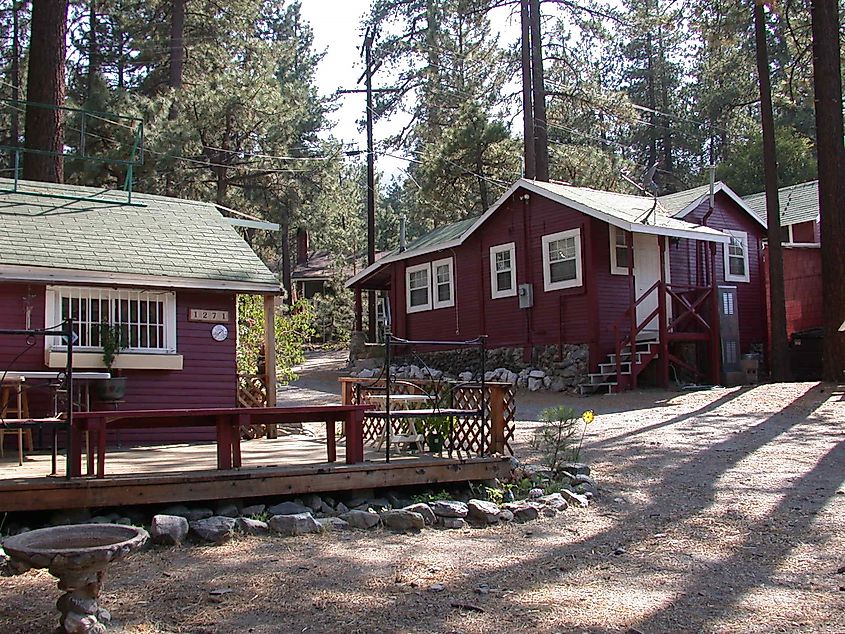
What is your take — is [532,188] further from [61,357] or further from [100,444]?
[100,444]

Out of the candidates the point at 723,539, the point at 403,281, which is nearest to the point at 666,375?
the point at 403,281

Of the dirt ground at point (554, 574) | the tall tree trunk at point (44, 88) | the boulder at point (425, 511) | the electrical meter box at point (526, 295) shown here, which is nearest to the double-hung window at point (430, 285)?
the electrical meter box at point (526, 295)

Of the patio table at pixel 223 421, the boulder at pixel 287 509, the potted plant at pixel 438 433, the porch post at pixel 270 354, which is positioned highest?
the porch post at pixel 270 354

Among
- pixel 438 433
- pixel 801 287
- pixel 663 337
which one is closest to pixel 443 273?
pixel 663 337

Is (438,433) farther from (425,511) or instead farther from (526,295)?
(526,295)

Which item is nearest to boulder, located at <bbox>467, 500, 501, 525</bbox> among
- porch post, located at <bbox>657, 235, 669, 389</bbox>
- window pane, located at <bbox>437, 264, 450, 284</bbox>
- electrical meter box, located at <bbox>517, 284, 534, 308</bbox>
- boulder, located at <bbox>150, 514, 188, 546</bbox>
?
boulder, located at <bbox>150, 514, 188, 546</bbox>

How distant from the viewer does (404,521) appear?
686 cm

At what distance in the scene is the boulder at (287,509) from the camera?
6902 mm

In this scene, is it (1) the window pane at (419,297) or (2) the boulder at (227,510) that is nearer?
(2) the boulder at (227,510)

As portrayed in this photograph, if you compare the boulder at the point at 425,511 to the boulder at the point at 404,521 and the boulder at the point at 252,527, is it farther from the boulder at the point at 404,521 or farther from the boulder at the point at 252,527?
the boulder at the point at 252,527

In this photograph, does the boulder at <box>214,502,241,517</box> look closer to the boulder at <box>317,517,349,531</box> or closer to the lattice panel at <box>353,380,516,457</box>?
the boulder at <box>317,517,349,531</box>

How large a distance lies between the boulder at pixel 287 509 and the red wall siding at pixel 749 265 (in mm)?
14330

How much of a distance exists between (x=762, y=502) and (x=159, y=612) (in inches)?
209

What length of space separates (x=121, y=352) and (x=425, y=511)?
5298 millimetres
